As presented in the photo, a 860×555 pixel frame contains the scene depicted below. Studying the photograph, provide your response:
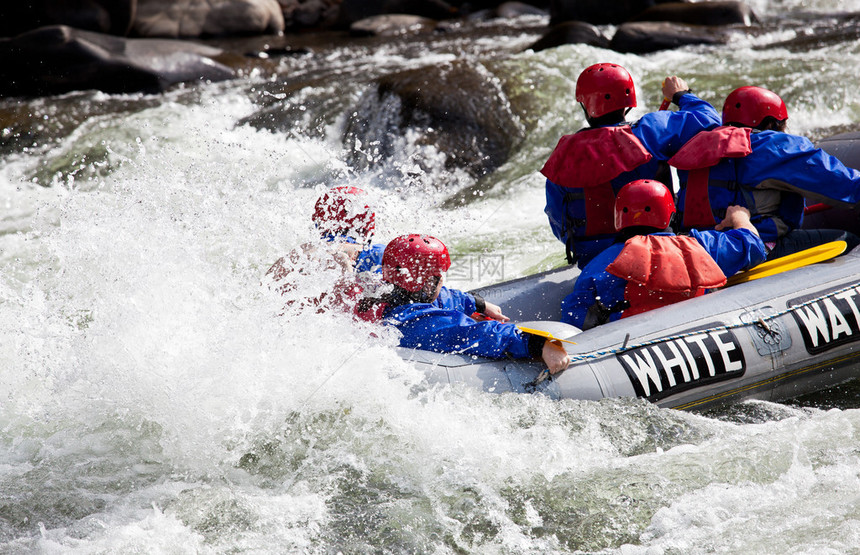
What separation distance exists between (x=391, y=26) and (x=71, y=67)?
5.89 metres

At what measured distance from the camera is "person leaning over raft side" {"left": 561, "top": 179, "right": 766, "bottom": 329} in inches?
160

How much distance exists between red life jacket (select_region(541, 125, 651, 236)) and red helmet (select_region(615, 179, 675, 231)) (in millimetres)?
381

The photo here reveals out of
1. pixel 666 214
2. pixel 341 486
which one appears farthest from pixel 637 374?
pixel 341 486

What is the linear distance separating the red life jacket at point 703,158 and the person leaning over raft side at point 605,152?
158 mm

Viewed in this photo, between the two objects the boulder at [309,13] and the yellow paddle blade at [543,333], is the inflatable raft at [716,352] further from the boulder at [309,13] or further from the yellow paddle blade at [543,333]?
the boulder at [309,13]

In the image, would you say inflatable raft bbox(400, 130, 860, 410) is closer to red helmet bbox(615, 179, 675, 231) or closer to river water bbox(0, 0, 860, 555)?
river water bbox(0, 0, 860, 555)

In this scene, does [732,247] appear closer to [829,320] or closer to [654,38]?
[829,320]

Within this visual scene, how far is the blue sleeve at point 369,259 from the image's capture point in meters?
4.51

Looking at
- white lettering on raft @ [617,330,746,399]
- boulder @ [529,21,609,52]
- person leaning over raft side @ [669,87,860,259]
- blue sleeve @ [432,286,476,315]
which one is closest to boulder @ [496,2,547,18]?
boulder @ [529,21,609,52]

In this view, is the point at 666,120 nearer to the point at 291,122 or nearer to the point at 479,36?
the point at 291,122

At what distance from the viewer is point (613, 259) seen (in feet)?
14.1

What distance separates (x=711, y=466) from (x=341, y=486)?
1.71 metres

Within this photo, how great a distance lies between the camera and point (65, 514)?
3.47m

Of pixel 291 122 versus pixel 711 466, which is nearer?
pixel 711 466
